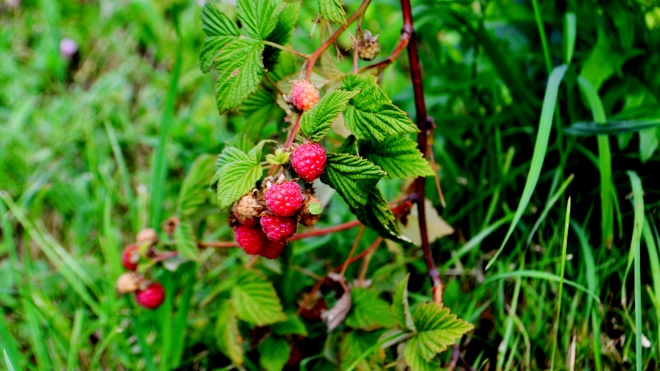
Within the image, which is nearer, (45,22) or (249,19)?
(249,19)

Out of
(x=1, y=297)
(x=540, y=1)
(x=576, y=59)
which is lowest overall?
(x=1, y=297)

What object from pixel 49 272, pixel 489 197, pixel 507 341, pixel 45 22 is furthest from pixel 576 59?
pixel 45 22

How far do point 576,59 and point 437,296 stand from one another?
823 millimetres

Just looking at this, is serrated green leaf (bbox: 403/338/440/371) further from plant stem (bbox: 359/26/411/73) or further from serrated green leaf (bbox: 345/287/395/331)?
plant stem (bbox: 359/26/411/73)

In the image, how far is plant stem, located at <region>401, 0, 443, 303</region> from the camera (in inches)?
40.5

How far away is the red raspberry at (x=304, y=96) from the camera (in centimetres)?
87

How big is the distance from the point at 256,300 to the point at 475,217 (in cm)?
62

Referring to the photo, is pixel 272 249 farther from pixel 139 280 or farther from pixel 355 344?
pixel 139 280

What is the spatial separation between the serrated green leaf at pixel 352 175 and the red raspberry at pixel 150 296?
2.04 ft

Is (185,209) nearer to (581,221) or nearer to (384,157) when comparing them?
(384,157)

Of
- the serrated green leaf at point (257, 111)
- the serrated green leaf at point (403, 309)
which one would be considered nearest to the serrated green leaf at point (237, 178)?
the serrated green leaf at point (257, 111)

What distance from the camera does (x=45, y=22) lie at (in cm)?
242

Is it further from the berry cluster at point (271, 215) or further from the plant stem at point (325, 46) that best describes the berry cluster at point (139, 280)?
the plant stem at point (325, 46)

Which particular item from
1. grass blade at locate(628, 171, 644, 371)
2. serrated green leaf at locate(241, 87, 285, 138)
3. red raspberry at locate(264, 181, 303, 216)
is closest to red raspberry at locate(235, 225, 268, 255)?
red raspberry at locate(264, 181, 303, 216)
